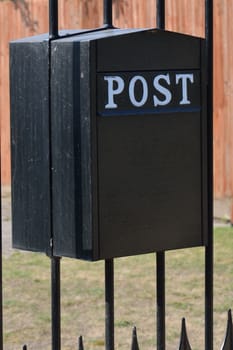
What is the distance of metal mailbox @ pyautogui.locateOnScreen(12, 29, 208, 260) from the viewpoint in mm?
2479

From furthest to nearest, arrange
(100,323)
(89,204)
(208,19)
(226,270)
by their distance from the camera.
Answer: (226,270), (100,323), (208,19), (89,204)

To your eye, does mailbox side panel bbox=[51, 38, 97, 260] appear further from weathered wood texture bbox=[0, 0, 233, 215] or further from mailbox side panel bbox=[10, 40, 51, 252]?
weathered wood texture bbox=[0, 0, 233, 215]

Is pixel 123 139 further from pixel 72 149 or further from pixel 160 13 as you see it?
pixel 160 13

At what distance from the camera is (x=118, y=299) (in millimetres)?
7453

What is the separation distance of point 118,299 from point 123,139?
5019 millimetres

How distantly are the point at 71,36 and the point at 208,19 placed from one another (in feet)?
1.43

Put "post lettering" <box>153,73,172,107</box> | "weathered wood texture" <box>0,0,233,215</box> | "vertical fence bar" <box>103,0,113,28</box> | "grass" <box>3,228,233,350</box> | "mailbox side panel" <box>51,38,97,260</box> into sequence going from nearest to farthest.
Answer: "mailbox side panel" <box>51,38,97,260</box> → "post lettering" <box>153,73,172,107</box> → "vertical fence bar" <box>103,0,113,28</box> → "grass" <box>3,228,233,350</box> → "weathered wood texture" <box>0,0,233,215</box>

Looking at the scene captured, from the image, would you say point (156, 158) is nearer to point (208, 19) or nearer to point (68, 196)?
point (68, 196)

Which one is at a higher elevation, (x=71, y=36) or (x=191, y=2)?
(x=191, y=2)

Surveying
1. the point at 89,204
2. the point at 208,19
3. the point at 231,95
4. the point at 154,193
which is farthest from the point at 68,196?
the point at 231,95

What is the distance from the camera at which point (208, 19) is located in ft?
9.23

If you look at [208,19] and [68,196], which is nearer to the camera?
[68,196]

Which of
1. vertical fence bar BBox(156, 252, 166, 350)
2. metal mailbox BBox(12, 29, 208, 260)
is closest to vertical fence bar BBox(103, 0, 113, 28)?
metal mailbox BBox(12, 29, 208, 260)

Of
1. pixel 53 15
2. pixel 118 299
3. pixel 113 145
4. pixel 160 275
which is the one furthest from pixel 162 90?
pixel 118 299
